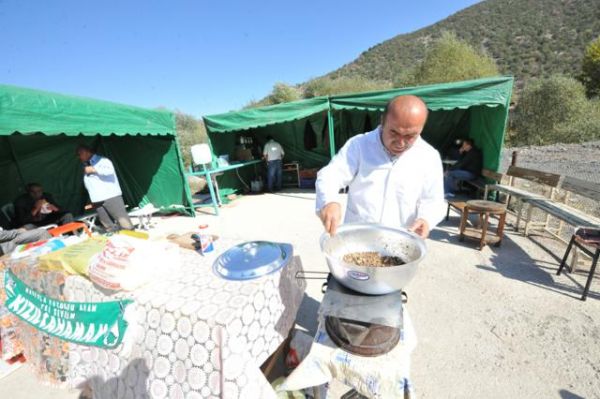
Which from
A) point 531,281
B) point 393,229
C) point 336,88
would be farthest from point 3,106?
point 336,88

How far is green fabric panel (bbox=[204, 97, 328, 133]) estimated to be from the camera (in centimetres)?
641

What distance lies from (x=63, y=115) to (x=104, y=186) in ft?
4.26

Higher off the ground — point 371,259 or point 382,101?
point 382,101

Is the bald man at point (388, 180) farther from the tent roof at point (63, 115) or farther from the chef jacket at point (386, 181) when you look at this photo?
the tent roof at point (63, 115)

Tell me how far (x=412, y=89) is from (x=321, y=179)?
5142mm

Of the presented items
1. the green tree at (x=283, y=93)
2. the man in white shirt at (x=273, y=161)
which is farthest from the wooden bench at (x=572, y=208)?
the green tree at (x=283, y=93)

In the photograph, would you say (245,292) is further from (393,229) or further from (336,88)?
(336,88)

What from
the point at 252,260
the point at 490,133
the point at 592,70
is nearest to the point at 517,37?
the point at 592,70

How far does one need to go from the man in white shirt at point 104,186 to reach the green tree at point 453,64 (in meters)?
19.6

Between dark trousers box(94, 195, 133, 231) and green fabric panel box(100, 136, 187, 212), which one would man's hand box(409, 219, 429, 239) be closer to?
dark trousers box(94, 195, 133, 231)

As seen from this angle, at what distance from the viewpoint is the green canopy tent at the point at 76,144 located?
3182 mm

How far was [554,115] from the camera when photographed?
12398mm

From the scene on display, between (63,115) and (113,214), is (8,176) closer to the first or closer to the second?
(113,214)

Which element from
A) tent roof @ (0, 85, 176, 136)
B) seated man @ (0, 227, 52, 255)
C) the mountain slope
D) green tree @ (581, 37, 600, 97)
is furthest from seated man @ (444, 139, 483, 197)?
the mountain slope
